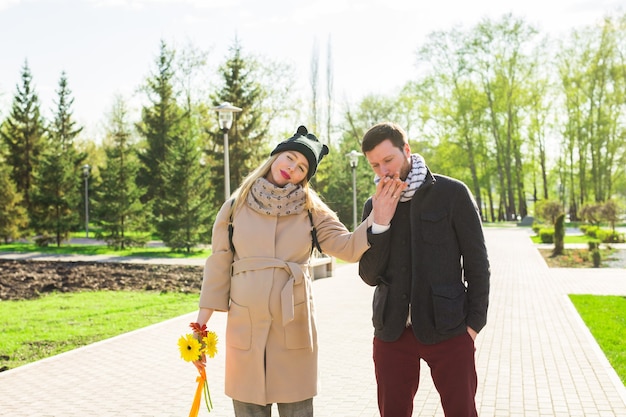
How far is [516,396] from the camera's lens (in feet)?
18.5

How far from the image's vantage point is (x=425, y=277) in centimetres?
309

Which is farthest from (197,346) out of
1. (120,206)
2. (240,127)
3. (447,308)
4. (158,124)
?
(158,124)

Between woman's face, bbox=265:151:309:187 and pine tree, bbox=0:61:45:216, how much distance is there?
3987 cm

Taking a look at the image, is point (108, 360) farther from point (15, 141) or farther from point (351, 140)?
point (15, 141)

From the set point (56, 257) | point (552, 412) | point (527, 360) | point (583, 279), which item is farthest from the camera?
point (56, 257)

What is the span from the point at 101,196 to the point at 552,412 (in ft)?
81.8

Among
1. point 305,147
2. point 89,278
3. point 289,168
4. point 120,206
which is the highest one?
point 120,206

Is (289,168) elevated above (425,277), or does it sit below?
above

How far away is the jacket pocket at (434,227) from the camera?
309 centimetres

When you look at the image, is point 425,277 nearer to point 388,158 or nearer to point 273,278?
point 388,158

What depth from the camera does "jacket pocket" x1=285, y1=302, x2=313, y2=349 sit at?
318 centimetres

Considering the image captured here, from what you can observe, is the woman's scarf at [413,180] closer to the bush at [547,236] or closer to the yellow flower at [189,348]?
the yellow flower at [189,348]

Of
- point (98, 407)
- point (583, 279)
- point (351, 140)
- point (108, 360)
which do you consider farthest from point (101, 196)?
point (98, 407)

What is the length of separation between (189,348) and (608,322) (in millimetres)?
7948
